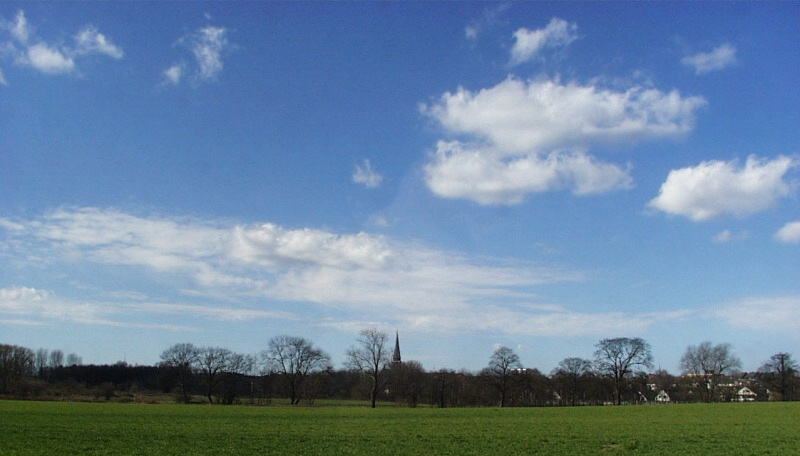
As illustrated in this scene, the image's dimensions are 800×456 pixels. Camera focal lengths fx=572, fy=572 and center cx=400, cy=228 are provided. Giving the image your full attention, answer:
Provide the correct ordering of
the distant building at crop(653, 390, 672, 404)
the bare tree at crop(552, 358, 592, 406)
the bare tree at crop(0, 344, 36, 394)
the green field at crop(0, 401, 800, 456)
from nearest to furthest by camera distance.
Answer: the green field at crop(0, 401, 800, 456)
the bare tree at crop(0, 344, 36, 394)
the bare tree at crop(552, 358, 592, 406)
the distant building at crop(653, 390, 672, 404)

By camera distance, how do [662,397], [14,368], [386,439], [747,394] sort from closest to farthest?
[386,439], [14,368], [662,397], [747,394]

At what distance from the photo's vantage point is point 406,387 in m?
121

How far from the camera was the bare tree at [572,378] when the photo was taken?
413 feet

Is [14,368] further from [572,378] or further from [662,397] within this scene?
[662,397]

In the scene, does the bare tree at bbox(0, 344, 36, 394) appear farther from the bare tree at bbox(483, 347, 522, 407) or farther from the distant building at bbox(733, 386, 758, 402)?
the distant building at bbox(733, 386, 758, 402)

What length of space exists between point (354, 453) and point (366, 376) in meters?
86.6

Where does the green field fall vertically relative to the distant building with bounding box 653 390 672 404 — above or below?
above

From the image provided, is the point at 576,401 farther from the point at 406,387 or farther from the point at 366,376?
the point at 366,376

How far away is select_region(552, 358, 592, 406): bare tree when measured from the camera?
126m

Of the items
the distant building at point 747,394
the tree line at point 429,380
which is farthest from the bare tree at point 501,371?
the distant building at point 747,394

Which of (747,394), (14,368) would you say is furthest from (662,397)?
(14,368)

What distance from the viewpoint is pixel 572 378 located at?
4983 inches

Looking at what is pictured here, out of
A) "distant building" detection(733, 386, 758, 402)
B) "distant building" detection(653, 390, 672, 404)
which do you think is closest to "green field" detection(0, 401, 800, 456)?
"distant building" detection(653, 390, 672, 404)

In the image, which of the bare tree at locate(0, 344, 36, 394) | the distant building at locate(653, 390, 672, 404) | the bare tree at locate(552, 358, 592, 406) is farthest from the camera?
the distant building at locate(653, 390, 672, 404)
